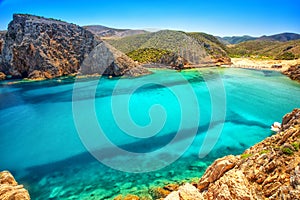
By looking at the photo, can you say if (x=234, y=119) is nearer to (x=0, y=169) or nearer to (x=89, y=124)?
(x=89, y=124)

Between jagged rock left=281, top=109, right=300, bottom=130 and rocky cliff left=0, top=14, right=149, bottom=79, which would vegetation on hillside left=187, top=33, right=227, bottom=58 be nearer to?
rocky cliff left=0, top=14, right=149, bottom=79

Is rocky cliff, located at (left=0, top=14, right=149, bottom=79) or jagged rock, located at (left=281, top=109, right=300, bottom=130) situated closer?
jagged rock, located at (left=281, top=109, right=300, bottom=130)

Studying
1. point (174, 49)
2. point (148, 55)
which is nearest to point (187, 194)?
point (148, 55)

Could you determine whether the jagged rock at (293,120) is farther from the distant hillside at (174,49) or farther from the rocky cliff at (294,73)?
the distant hillside at (174,49)

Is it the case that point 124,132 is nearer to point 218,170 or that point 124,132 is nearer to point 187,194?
point 218,170

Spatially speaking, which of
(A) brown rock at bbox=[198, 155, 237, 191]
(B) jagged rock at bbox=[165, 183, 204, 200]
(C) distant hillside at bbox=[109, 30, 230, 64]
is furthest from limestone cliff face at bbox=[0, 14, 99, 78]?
(B) jagged rock at bbox=[165, 183, 204, 200]

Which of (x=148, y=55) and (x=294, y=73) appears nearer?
(x=294, y=73)
